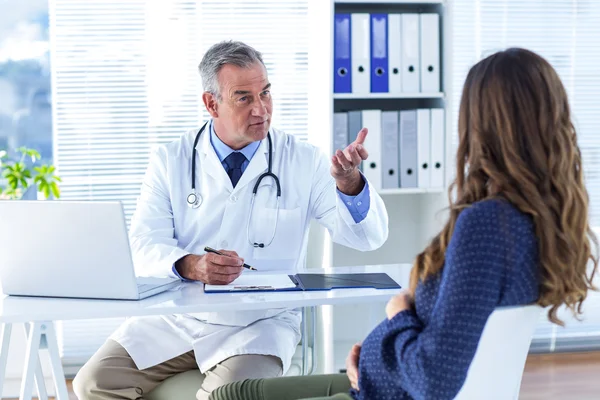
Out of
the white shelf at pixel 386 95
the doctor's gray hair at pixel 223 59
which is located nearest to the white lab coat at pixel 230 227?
the doctor's gray hair at pixel 223 59

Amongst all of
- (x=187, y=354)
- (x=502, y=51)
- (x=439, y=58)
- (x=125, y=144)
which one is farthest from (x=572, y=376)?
(x=502, y=51)

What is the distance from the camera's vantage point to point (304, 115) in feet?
11.5

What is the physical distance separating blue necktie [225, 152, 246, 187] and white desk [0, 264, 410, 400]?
1.88 ft

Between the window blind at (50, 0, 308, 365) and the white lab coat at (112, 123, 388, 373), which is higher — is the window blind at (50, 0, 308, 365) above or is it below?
above

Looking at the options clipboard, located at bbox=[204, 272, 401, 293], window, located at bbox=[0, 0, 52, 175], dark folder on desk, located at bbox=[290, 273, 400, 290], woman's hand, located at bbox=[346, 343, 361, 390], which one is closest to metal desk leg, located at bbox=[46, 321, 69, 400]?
clipboard, located at bbox=[204, 272, 401, 293]

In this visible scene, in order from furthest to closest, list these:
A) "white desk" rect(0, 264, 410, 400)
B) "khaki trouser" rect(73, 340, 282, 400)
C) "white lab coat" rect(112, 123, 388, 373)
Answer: "white lab coat" rect(112, 123, 388, 373)
"khaki trouser" rect(73, 340, 282, 400)
"white desk" rect(0, 264, 410, 400)

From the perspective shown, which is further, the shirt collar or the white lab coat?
the shirt collar

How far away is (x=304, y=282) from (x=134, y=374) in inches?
21.3

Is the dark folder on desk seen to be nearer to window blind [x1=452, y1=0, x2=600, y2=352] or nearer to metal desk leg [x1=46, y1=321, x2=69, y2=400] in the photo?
metal desk leg [x1=46, y1=321, x2=69, y2=400]

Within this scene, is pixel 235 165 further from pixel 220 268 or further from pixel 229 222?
pixel 220 268

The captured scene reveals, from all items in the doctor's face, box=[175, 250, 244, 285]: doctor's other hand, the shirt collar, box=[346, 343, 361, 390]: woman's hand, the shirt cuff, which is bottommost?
box=[346, 343, 361, 390]: woman's hand

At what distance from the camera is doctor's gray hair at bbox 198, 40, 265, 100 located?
8.05 ft

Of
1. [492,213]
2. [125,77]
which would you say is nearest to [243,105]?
[125,77]

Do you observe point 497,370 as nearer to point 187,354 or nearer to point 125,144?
point 187,354
